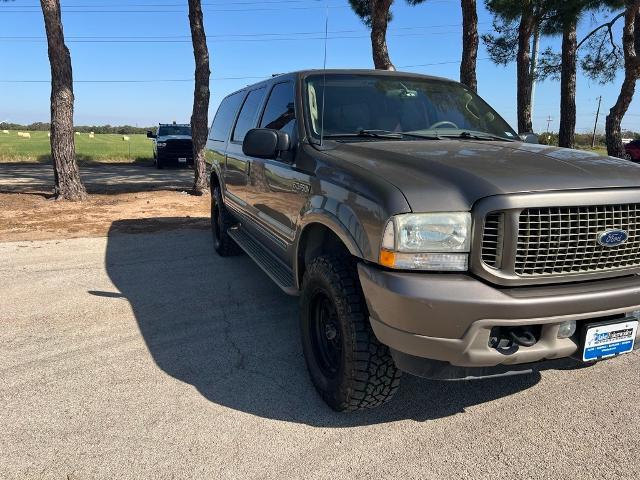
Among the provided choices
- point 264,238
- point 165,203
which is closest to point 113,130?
point 165,203

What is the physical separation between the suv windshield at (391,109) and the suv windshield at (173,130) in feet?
67.1

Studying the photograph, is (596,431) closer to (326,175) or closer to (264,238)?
(326,175)

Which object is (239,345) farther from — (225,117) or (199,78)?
(199,78)

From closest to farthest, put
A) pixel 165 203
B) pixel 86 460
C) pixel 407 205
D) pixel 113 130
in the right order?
pixel 407 205
pixel 86 460
pixel 165 203
pixel 113 130

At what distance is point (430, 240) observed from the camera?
2385 mm

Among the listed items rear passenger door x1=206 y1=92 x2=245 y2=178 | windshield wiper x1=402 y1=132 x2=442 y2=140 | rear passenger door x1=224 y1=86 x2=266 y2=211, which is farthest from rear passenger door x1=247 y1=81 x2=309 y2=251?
rear passenger door x1=206 y1=92 x2=245 y2=178

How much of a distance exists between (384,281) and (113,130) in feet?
324

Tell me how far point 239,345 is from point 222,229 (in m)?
2.85

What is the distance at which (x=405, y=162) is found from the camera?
283 cm

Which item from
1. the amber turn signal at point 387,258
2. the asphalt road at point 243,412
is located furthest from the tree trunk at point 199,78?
the amber turn signal at point 387,258

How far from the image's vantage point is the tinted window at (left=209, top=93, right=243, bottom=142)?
598 centimetres

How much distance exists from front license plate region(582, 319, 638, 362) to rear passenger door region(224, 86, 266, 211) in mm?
3240

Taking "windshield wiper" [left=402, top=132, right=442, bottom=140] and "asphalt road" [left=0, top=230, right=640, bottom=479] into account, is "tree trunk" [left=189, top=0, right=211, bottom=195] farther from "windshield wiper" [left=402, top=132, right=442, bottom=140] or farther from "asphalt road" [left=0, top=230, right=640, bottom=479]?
"windshield wiper" [left=402, top=132, right=442, bottom=140]

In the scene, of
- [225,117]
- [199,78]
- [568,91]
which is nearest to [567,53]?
[568,91]
